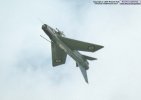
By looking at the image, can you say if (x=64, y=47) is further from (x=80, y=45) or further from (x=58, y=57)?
(x=58, y=57)

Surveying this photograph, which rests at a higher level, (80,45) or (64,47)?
(64,47)

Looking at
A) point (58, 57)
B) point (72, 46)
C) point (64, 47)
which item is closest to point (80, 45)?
point (72, 46)

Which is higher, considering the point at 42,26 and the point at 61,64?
the point at 42,26

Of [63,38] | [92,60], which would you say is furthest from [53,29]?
[92,60]

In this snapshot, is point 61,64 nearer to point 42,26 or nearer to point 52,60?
point 52,60

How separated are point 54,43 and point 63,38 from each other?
3.04 m

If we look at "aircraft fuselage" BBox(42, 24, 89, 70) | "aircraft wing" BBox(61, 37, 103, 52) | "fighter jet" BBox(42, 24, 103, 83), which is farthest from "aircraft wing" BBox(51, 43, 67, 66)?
"aircraft wing" BBox(61, 37, 103, 52)

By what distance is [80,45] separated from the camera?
158 metres

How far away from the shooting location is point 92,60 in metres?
161

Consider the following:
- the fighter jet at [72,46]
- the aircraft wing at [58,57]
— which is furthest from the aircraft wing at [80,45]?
the aircraft wing at [58,57]

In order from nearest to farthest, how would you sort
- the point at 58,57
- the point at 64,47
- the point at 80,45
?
the point at 80,45 < the point at 64,47 < the point at 58,57

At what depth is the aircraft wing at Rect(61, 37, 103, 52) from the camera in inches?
6191

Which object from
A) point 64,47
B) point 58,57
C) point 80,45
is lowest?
point 58,57

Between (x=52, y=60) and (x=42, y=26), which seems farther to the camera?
(x=52, y=60)
